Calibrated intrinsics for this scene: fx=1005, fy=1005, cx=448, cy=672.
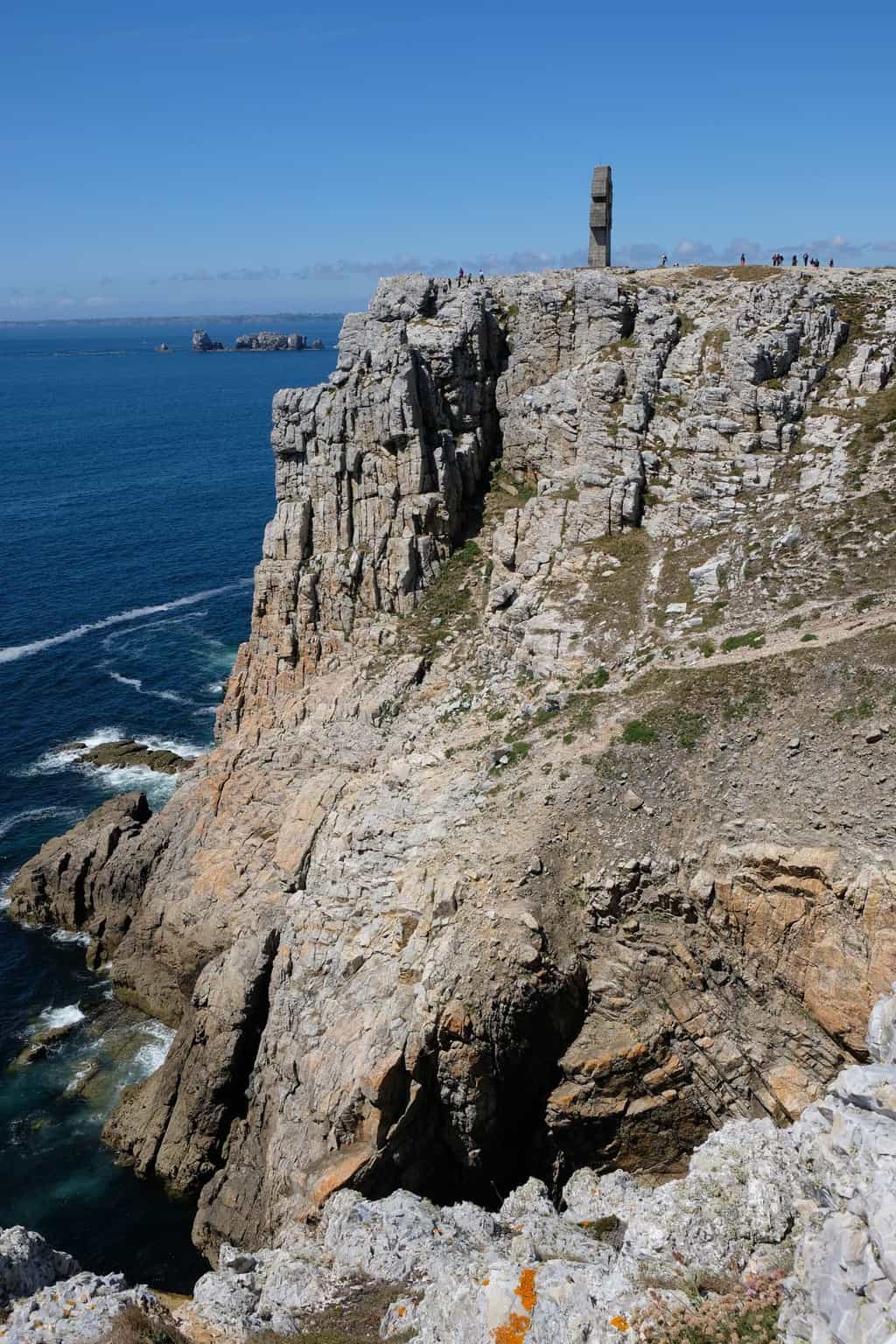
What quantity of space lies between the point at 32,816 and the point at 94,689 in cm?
1954

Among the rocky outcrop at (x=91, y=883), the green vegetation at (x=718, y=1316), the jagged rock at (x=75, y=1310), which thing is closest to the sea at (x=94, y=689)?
the rocky outcrop at (x=91, y=883)

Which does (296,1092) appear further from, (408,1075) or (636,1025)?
(636,1025)

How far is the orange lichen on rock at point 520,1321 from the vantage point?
859 inches

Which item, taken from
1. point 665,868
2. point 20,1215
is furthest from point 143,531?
point 665,868

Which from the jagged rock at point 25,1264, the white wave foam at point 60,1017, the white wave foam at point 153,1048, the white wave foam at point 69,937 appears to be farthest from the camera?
the white wave foam at point 69,937

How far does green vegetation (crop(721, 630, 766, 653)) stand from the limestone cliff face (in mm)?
135

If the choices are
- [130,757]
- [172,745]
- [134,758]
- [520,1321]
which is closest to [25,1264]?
[520,1321]

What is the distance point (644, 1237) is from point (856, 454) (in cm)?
3709

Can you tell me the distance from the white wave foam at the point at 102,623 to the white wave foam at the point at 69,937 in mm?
38472

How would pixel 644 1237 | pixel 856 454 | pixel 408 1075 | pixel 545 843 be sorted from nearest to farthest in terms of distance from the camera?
1. pixel 644 1237
2. pixel 408 1075
3. pixel 545 843
4. pixel 856 454

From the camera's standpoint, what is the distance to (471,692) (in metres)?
49.6

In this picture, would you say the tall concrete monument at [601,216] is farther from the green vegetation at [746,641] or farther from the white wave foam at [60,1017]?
the white wave foam at [60,1017]

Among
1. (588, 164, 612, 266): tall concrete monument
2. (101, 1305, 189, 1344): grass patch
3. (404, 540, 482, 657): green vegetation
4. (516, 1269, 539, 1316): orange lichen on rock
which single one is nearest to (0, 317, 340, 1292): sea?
(101, 1305, 189, 1344): grass patch

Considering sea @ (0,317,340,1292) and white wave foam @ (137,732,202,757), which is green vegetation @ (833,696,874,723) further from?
white wave foam @ (137,732,202,757)
